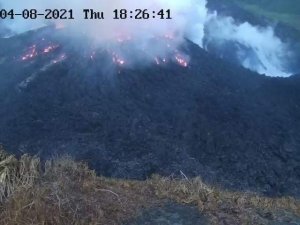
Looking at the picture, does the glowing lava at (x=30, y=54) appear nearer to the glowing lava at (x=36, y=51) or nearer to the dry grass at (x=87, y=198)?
the glowing lava at (x=36, y=51)

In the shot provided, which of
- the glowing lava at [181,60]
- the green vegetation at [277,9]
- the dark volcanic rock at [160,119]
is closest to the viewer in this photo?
the dark volcanic rock at [160,119]

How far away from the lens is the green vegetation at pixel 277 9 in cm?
7569

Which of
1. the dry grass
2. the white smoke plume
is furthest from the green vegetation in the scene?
the dry grass

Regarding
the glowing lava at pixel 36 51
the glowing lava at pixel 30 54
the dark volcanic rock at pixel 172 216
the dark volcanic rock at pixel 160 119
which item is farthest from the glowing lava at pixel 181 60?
the dark volcanic rock at pixel 172 216

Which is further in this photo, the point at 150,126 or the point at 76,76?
the point at 76,76

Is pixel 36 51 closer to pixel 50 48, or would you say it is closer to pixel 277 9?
pixel 50 48

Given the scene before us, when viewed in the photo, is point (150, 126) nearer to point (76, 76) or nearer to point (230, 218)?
point (76, 76)

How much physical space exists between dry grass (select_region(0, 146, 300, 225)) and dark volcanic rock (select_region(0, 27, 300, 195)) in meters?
14.7

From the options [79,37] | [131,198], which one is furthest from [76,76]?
[131,198]

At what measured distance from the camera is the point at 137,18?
145 feet

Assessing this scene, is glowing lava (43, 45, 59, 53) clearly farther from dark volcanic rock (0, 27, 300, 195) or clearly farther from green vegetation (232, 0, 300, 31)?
green vegetation (232, 0, 300, 31)

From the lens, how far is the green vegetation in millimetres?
75688

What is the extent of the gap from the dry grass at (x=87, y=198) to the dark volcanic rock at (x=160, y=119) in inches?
579

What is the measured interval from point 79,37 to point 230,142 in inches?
720
